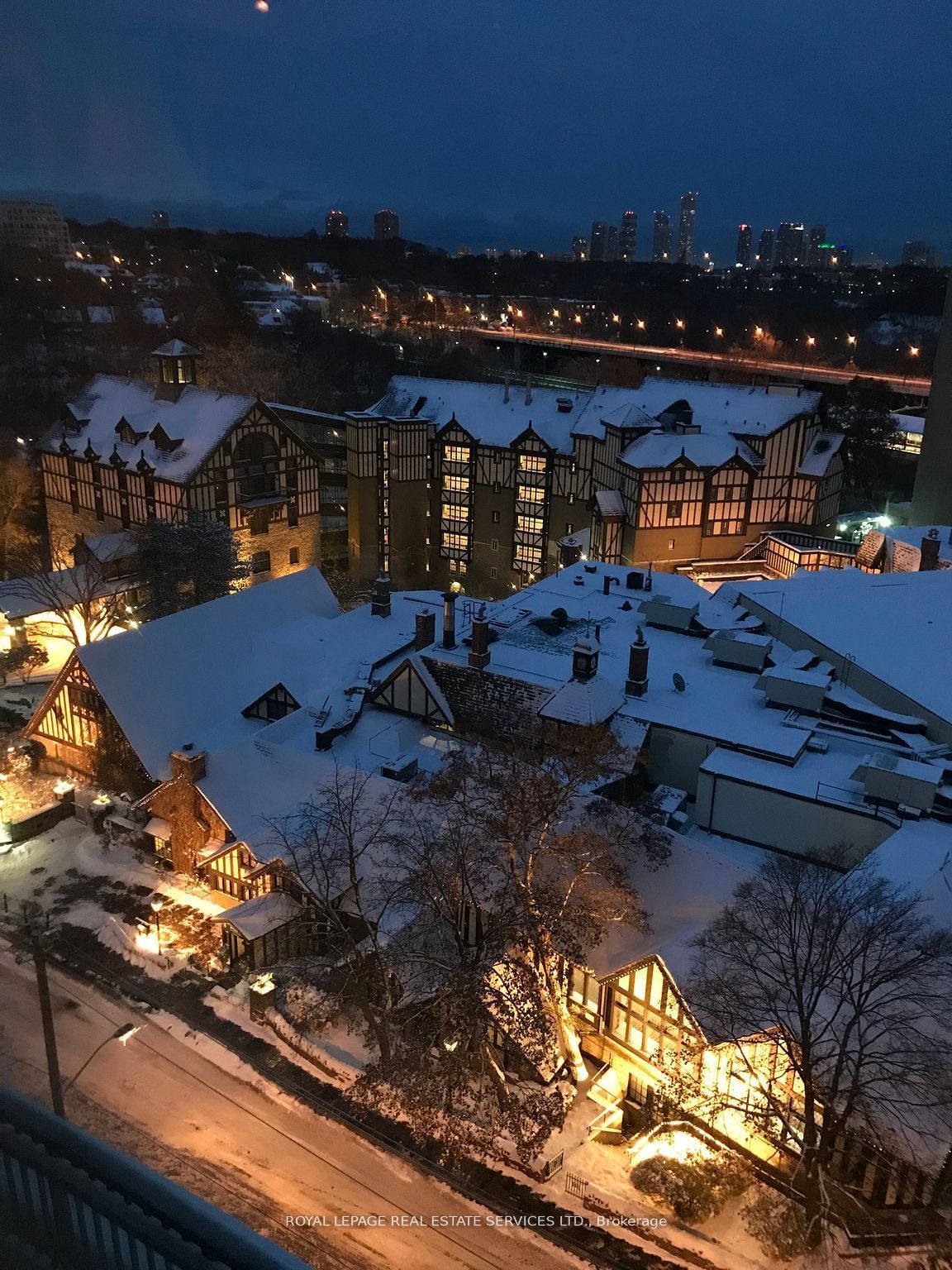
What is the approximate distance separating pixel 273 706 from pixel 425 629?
477 cm

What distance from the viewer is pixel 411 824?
730 inches

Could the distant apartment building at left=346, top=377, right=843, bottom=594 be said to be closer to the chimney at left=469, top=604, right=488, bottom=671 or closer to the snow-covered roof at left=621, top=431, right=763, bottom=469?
the snow-covered roof at left=621, top=431, right=763, bottom=469

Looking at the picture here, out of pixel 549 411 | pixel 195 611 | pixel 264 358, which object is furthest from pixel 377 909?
pixel 264 358

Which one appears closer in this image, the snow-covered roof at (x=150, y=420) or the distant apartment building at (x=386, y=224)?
the snow-covered roof at (x=150, y=420)

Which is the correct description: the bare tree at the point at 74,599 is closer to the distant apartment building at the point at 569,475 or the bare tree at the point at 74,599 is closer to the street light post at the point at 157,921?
the street light post at the point at 157,921

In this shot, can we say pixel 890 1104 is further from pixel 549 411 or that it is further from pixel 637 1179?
pixel 549 411

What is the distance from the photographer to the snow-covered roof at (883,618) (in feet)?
74.0

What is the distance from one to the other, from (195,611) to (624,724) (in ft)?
44.1

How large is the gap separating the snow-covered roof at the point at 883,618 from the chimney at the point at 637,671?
225 inches

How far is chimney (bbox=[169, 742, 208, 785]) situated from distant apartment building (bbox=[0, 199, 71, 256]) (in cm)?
4185

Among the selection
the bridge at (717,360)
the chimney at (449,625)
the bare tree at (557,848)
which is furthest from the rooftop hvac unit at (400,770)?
the bridge at (717,360)

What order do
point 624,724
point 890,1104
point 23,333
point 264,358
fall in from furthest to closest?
Result: point 264,358, point 23,333, point 624,724, point 890,1104

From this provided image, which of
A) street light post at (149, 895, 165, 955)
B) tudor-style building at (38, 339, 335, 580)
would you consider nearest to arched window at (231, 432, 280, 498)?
tudor-style building at (38, 339, 335, 580)

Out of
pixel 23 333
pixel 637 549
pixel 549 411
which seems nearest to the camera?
pixel 637 549
